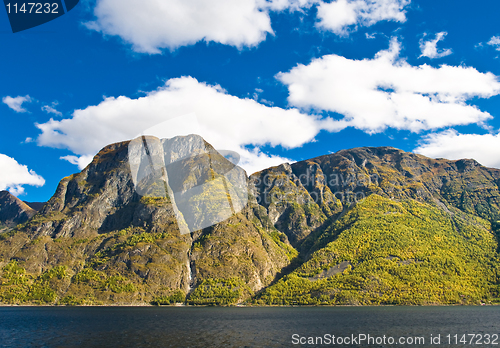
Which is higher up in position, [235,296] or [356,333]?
[356,333]

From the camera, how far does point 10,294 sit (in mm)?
178875

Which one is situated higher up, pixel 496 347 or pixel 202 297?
pixel 496 347

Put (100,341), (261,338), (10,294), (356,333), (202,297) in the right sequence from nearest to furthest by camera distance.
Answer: (100,341)
(261,338)
(356,333)
(10,294)
(202,297)

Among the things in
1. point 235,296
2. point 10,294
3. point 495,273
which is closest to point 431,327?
point 235,296

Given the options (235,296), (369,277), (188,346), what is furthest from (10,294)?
→ (369,277)

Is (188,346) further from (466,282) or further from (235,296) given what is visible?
(466,282)

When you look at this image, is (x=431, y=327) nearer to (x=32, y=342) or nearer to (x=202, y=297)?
(x=32, y=342)

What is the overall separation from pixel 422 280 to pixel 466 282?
2598cm

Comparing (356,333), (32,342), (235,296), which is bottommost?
(235,296)

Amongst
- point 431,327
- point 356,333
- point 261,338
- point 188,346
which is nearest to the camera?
point 188,346

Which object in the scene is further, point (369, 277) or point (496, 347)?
point (369, 277)

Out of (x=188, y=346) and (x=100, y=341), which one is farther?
(x=100, y=341)

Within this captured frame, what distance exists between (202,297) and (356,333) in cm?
14265

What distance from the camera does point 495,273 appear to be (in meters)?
197
